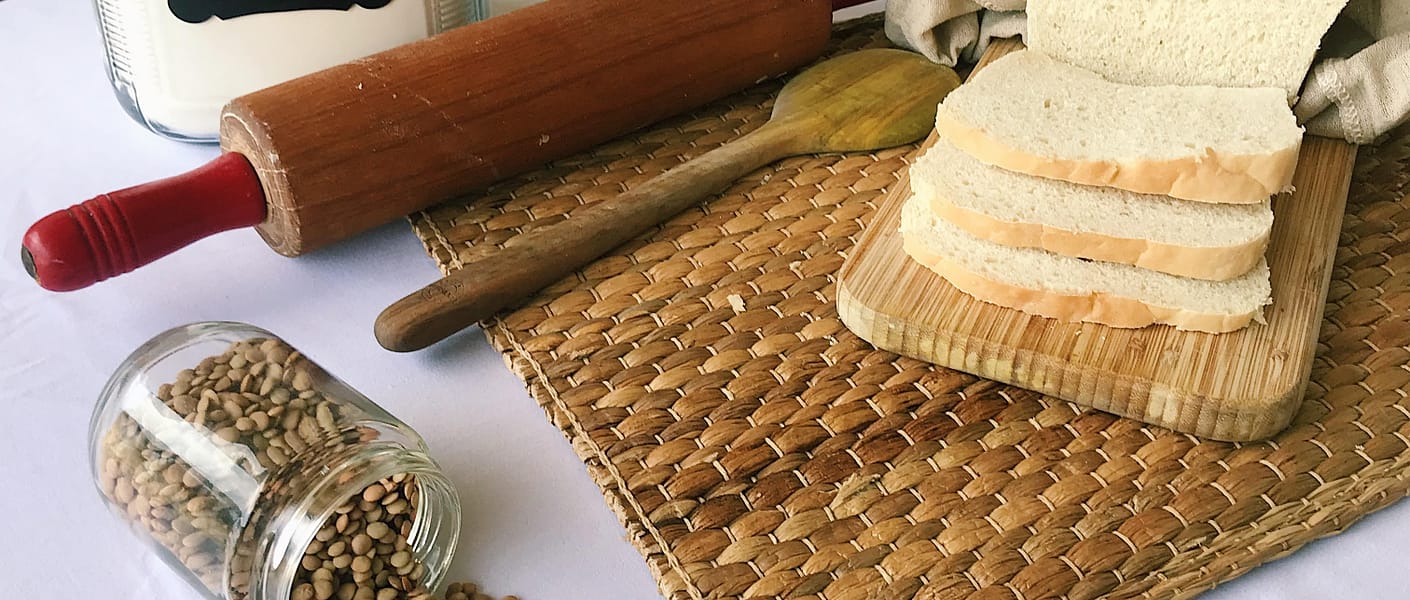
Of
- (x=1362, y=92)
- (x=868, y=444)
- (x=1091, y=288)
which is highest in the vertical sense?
(x=1362, y=92)

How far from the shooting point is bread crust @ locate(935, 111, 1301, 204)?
1074 mm

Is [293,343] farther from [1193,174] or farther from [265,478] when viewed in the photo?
[1193,174]

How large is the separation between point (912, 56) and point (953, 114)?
0.40 m

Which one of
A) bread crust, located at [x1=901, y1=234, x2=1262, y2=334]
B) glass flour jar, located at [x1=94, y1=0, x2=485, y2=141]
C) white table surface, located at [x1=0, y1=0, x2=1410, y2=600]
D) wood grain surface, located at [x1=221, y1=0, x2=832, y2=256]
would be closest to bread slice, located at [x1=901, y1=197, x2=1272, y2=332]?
bread crust, located at [x1=901, y1=234, x2=1262, y2=334]

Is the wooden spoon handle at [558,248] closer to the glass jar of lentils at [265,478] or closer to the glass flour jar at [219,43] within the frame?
the glass jar of lentils at [265,478]

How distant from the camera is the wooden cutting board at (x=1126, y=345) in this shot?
1021 mm

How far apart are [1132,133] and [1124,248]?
135 millimetres

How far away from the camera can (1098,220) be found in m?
1.09

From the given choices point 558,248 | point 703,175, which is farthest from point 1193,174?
point 558,248

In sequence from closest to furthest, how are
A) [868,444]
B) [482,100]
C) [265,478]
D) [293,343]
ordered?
[265,478] < [868,444] < [293,343] < [482,100]

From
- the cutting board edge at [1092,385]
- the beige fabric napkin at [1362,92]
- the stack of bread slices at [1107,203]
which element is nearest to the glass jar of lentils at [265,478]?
the cutting board edge at [1092,385]

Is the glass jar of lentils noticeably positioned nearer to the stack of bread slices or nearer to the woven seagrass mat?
the woven seagrass mat

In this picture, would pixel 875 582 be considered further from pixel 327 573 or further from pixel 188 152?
pixel 188 152

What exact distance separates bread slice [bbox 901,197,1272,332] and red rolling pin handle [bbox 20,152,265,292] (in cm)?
71
